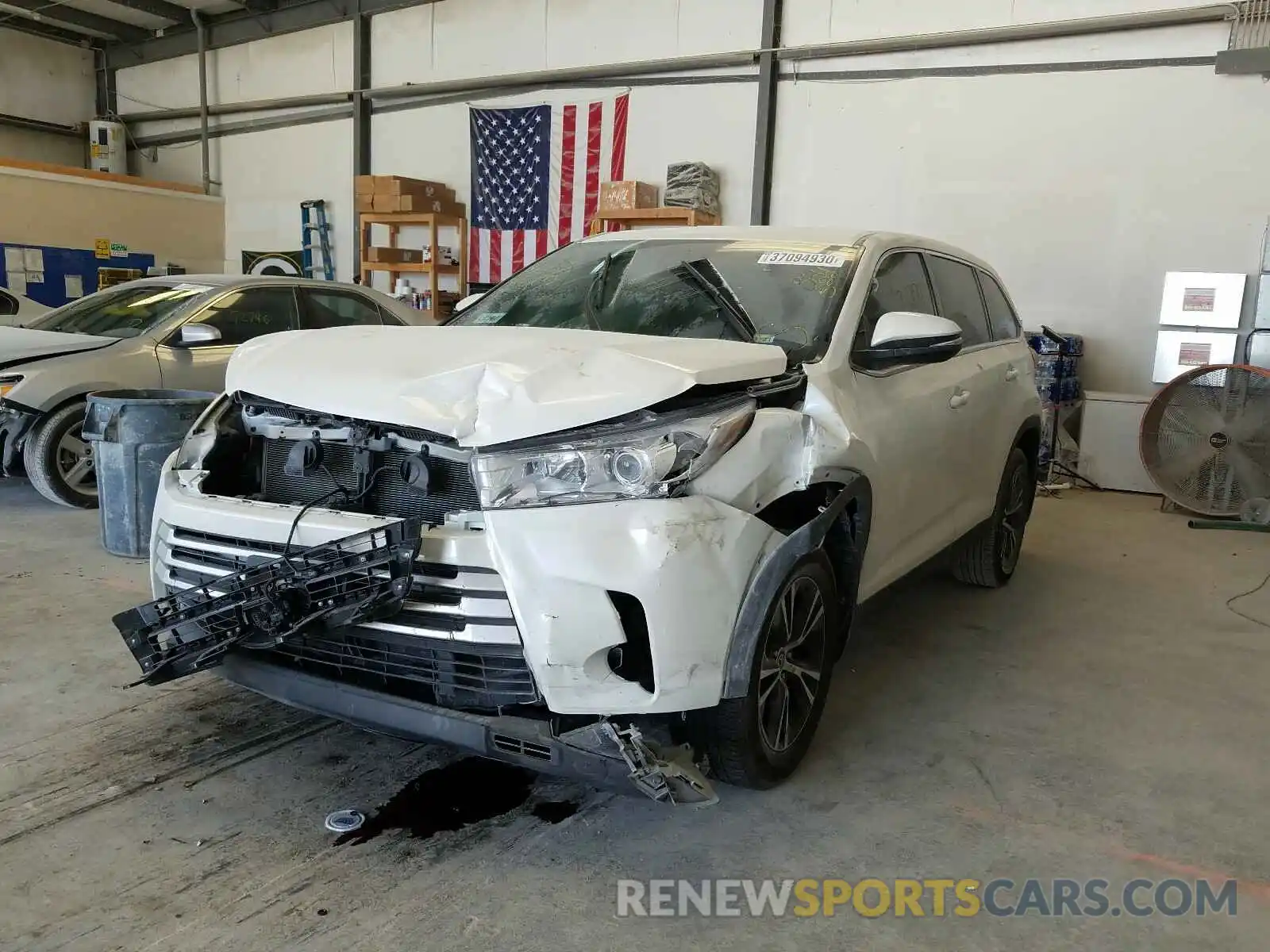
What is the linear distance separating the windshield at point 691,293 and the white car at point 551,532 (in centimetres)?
2

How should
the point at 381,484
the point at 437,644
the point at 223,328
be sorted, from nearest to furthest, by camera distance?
the point at 437,644
the point at 381,484
the point at 223,328

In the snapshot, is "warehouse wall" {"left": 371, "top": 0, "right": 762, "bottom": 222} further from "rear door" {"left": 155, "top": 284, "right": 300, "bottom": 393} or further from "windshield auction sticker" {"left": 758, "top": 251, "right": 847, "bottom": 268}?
"windshield auction sticker" {"left": 758, "top": 251, "right": 847, "bottom": 268}

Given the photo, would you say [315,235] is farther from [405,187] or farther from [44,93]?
[44,93]

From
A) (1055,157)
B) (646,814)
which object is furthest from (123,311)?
(1055,157)

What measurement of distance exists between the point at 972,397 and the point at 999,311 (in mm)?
981

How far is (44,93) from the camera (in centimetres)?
1368

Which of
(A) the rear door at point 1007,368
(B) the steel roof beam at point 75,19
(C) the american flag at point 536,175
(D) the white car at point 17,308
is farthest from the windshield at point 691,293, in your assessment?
(B) the steel roof beam at point 75,19

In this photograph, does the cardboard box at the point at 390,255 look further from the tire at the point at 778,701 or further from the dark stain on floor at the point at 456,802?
the tire at the point at 778,701

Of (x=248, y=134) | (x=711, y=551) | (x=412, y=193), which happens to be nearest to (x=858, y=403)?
(x=711, y=551)

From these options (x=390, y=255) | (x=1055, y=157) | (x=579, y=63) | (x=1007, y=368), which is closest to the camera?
(x=1007, y=368)

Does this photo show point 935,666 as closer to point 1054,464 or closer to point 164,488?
point 164,488

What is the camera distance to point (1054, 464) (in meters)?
7.72

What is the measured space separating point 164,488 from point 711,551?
59.9 inches

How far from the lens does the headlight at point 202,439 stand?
2676mm
